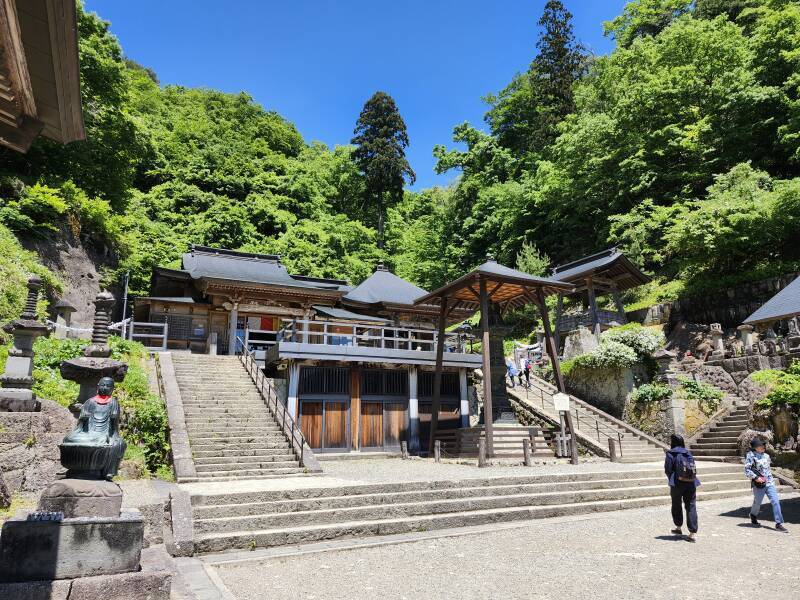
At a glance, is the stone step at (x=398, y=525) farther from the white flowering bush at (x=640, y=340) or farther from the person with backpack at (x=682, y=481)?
the white flowering bush at (x=640, y=340)

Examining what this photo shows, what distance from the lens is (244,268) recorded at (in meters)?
26.8

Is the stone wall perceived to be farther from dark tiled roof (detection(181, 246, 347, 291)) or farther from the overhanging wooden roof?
dark tiled roof (detection(181, 246, 347, 291))

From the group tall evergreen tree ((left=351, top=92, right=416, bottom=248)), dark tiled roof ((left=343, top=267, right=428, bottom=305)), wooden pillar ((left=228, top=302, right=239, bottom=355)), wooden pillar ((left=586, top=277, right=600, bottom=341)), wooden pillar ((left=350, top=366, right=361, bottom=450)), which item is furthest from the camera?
tall evergreen tree ((left=351, top=92, right=416, bottom=248))

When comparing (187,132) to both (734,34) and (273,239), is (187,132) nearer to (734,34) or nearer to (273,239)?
(273,239)

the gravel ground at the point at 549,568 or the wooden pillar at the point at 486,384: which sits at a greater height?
the wooden pillar at the point at 486,384

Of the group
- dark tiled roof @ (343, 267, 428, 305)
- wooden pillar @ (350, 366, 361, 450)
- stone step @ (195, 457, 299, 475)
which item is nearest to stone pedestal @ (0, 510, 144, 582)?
stone step @ (195, 457, 299, 475)

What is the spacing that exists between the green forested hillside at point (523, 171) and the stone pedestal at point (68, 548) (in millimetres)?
13786

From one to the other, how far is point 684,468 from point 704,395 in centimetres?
1188

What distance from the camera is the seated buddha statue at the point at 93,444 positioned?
474 centimetres

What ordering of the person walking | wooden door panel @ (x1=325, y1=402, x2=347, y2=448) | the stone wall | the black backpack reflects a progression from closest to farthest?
the black backpack, the stone wall, the person walking, wooden door panel @ (x1=325, y1=402, x2=347, y2=448)

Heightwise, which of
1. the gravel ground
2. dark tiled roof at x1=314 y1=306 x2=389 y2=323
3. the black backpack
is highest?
dark tiled roof at x1=314 y1=306 x2=389 y2=323

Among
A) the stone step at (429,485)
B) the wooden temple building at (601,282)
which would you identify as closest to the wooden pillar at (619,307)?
the wooden temple building at (601,282)

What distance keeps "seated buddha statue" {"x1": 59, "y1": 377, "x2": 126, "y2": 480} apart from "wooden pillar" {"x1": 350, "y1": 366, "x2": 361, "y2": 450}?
44.7 feet

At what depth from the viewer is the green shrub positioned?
17.1m
